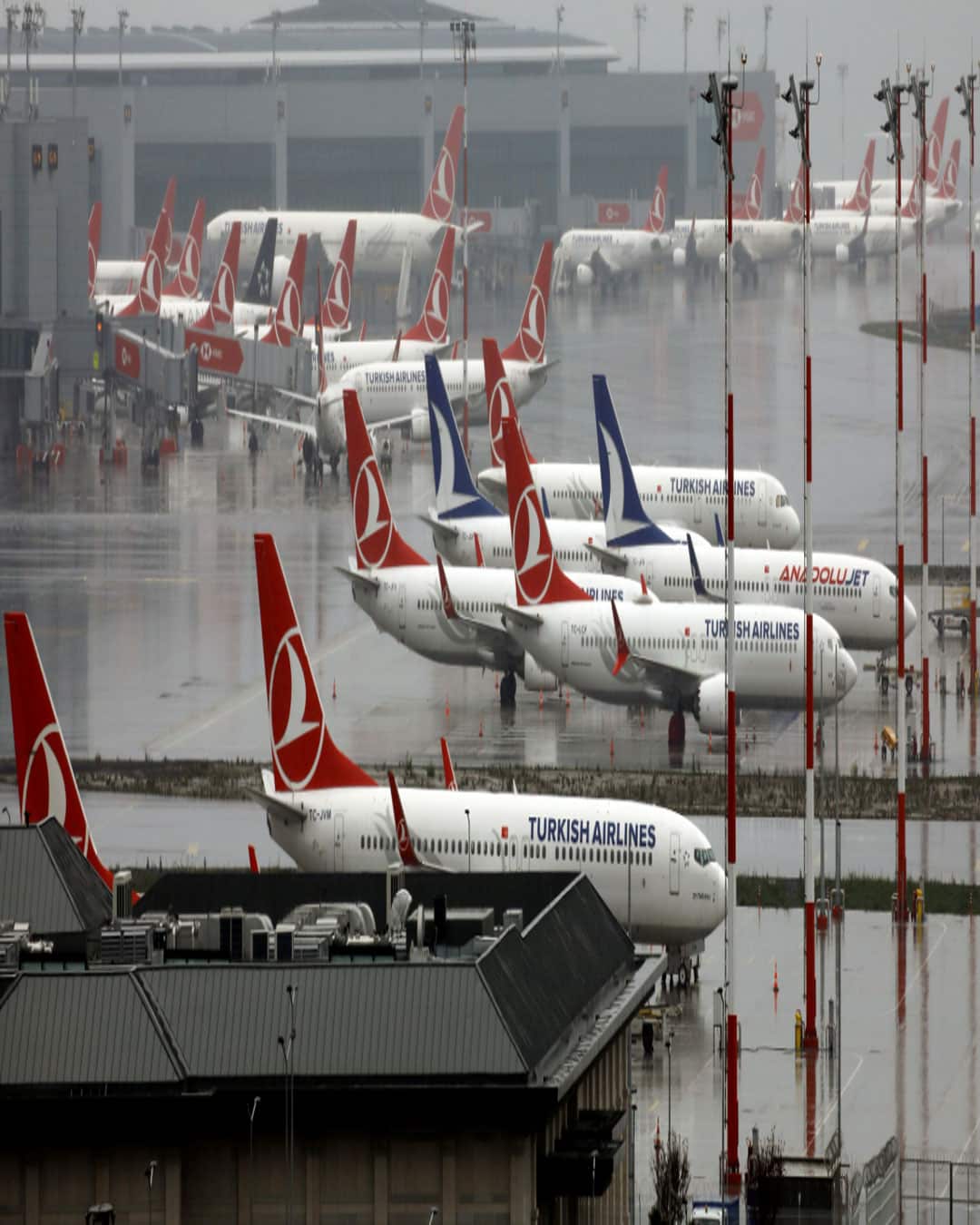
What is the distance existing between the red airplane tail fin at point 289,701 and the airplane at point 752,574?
1204 inches

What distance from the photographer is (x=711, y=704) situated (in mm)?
83938

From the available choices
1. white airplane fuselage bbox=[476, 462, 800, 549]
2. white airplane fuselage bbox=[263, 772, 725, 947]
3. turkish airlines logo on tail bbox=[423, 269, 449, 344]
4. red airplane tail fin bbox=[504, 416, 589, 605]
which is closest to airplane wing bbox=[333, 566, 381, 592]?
red airplane tail fin bbox=[504, 416, 589, 605]

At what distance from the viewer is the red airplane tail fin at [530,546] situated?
85688 millimetres

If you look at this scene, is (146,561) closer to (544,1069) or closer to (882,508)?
(882,508)

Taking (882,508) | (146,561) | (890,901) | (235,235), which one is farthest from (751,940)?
(235,235)

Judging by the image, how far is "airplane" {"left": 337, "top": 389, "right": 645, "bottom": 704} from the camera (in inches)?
3511

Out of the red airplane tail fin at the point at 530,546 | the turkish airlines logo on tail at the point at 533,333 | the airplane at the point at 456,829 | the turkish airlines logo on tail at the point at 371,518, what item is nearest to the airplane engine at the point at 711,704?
the red airplane tail fin at the point at 530,546

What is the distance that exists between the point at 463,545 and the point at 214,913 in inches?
2138

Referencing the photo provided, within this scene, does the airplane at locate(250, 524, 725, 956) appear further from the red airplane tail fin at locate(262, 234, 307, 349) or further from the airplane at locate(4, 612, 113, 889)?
the red airplane tail fin at locate(262, 234, 307, 349)

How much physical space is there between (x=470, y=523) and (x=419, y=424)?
48.3 metres

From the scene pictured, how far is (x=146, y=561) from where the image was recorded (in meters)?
120

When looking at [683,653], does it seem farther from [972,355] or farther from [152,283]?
[152,283]

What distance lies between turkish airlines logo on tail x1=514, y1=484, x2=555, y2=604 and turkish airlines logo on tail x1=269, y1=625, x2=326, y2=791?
23.0 metres

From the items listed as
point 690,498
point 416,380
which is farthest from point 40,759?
point 416,380
